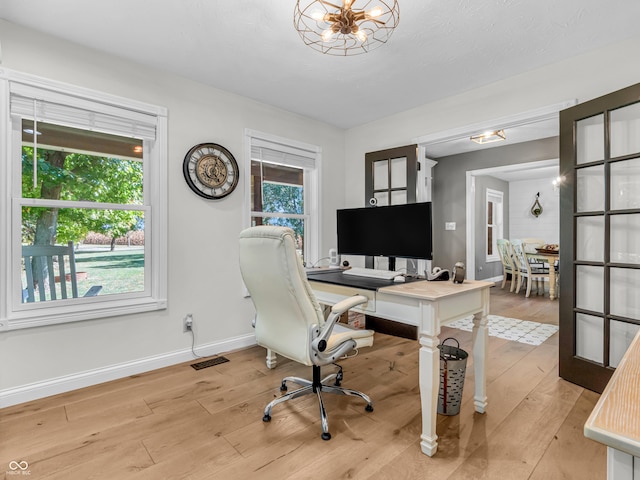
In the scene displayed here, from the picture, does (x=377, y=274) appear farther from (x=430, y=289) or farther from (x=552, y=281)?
(x=552, y=281)

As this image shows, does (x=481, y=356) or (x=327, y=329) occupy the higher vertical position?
(x=327, y=329)

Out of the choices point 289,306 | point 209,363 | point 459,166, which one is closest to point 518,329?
point 459,166

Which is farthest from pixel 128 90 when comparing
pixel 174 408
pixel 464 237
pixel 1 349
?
pixel 464 237

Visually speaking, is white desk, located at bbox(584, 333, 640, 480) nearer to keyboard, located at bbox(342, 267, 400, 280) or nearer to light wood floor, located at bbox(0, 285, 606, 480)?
light wood floor, located at bbox(0, 285, 606, 480)

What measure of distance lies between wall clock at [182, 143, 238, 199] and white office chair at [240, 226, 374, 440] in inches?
50.0

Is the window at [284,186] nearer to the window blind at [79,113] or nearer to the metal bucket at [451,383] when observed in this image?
the window blind at [79,113]

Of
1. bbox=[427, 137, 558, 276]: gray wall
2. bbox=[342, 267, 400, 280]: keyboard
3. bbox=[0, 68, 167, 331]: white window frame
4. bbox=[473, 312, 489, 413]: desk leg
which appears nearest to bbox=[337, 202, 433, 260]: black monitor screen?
bbox=[342, 267, 400, 280]: keyboard

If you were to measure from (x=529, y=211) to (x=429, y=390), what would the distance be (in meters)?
7.37

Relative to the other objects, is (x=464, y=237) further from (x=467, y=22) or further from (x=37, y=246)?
(x=37, y=246)

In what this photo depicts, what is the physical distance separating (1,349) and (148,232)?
1151mm

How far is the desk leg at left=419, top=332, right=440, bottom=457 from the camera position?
1.65 m

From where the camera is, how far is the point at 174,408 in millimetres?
2113

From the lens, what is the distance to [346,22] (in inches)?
70.0

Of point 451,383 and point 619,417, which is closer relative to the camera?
point 619,417
